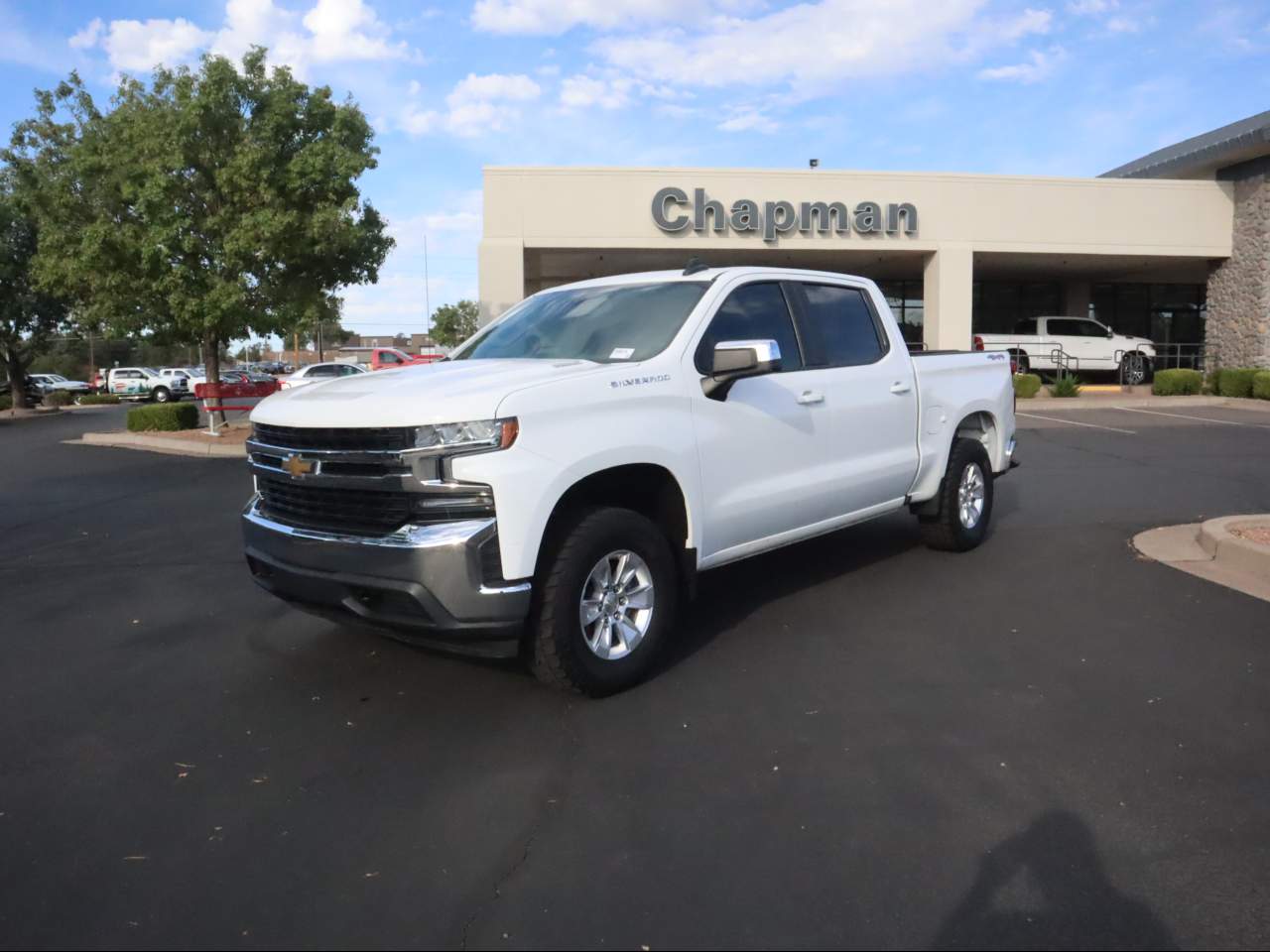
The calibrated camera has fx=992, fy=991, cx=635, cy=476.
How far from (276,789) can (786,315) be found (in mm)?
3689

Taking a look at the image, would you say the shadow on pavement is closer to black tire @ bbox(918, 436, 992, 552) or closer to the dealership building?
black tire @ bbox(918, 436, 992, 552)

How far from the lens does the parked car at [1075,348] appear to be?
27.0 meters

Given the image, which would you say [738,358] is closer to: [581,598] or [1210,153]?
[581,598]

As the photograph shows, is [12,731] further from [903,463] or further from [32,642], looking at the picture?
[903,463]

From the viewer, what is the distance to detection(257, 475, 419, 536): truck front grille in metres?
4.10

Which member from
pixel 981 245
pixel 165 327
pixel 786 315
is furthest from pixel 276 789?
pixel 981 245

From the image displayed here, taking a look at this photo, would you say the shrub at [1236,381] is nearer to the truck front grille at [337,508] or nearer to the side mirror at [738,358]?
the side mirror at [738,358]

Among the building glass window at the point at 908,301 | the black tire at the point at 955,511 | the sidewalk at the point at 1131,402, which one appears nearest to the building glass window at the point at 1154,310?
the building glass window at the point at 908,301

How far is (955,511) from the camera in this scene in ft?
23.2

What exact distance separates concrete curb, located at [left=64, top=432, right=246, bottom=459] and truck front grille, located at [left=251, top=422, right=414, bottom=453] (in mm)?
11211

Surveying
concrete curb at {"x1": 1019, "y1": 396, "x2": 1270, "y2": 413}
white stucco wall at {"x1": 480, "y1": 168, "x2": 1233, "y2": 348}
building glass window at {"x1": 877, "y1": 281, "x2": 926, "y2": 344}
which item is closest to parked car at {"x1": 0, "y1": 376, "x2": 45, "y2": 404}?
white stucco wall at {"x1": 480, "y1": 168, "x2": 1233, "y2": 348}

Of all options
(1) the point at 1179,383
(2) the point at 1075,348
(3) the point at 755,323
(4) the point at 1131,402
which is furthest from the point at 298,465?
(2) the point at 1075,348

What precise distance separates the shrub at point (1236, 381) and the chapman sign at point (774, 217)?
8363mm

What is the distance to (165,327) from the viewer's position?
1870cm
